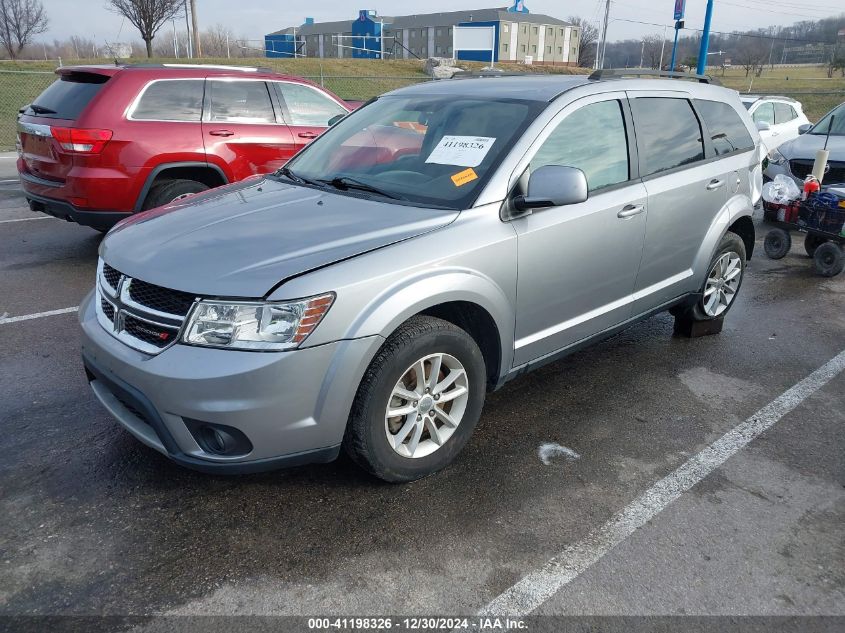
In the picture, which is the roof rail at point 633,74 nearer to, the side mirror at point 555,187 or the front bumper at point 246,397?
the side mirror at point 555,187

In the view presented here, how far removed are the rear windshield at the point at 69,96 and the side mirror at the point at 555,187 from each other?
194 inches

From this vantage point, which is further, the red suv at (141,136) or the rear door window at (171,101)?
the rear door window at (171,101)

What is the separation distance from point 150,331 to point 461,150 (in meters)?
1.77

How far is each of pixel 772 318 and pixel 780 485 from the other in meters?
2.79

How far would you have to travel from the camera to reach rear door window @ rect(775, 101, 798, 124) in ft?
44.3

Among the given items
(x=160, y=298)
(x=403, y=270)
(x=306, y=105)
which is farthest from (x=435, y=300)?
(x=306, y=105)

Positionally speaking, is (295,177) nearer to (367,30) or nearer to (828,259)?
(828,259)

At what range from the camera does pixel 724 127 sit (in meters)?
4.95

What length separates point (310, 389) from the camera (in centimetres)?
269

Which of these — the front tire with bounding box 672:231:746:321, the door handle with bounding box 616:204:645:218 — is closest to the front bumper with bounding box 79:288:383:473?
the door handle with bounding box 616:204:645:218

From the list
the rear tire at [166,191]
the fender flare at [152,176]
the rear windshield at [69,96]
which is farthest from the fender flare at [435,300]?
the rear windshield at [69,96]

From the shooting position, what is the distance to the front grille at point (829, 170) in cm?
864

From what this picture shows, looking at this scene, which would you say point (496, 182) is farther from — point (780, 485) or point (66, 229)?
point (66, 229)

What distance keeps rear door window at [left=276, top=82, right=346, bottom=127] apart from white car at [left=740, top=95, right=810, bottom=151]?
27.7 ft
